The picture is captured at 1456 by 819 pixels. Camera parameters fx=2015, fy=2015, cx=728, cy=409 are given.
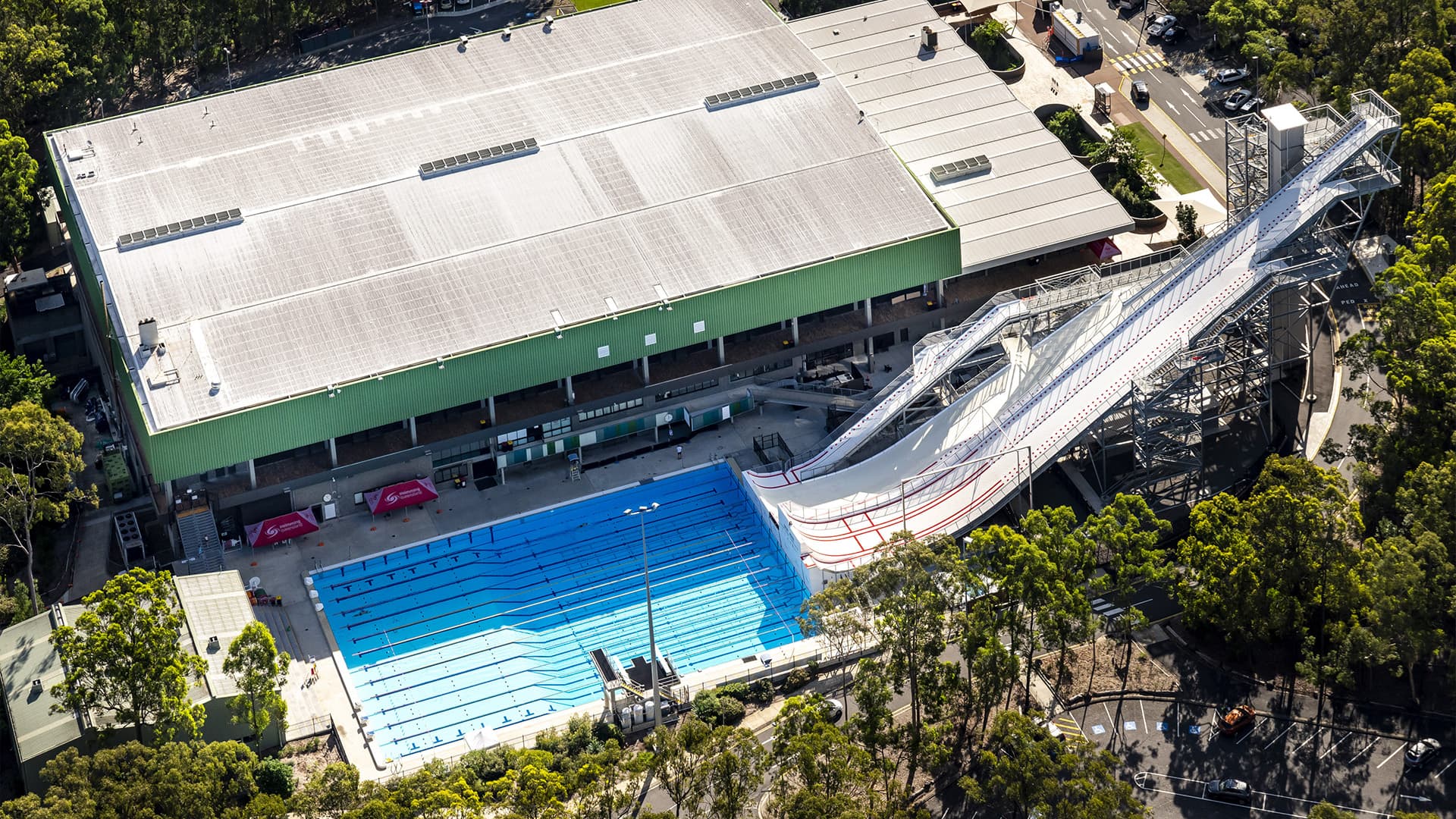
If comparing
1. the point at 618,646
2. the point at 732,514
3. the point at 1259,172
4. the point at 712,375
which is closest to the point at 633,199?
the point at 712,375

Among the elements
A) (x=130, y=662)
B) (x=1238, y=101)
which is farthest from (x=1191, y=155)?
(x=130, y=662)

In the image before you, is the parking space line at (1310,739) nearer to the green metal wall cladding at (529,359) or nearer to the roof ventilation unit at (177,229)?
the green metal wall cladding at (529,359)

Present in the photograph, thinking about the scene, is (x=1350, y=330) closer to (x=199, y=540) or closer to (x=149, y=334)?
(x=199, y=540)

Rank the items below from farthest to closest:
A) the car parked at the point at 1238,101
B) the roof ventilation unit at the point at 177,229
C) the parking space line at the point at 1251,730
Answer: the car parked at the point at 1238,101 → the roof ventilation unit at the point at 177,229 → the parking space line at the point at 1251,730

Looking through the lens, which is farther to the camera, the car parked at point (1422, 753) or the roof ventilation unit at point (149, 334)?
the roof ventilation unit at point (149, 334)

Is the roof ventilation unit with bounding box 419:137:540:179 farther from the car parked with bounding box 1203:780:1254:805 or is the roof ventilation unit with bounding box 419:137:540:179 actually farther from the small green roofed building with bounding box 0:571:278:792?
the car parked with bounding box 1203:780:1254:805

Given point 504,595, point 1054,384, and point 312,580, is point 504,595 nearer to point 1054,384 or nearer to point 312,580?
point 312,580

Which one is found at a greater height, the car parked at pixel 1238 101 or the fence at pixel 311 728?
the car parked at pixel 1238 101

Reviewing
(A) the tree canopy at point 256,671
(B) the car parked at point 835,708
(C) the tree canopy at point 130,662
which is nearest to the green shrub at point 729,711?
(B) the car parked at point 835,708
